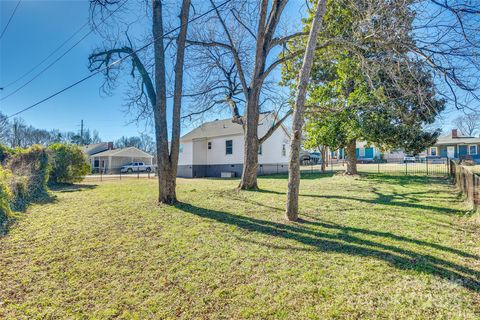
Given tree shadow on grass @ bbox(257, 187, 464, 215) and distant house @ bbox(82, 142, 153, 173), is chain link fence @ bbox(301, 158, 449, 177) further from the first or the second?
distant house @ bbox(82, 142, 153, 173)

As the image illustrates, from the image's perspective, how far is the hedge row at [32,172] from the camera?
7.17 metres

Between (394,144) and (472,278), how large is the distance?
13.0m

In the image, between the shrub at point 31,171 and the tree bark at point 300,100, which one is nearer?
the tree bark at point 300,100

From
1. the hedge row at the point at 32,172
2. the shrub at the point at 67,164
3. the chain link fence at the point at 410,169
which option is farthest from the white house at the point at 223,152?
the shrub at the point at 67,164

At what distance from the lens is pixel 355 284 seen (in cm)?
315

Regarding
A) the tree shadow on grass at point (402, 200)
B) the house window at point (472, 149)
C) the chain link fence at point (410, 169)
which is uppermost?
the house window at point (472, 149)

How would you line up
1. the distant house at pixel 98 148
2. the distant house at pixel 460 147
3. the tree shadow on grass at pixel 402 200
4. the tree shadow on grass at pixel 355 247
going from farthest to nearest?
the distant house at pixel 98 148
the distant house at pixel 460 147
the tree shadow on grass at pixel 402 200
the tree shadow on grass at pixel 355 247

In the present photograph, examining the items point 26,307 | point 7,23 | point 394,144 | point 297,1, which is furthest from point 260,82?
point 7,23

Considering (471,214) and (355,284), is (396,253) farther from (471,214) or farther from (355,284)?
(471,214)

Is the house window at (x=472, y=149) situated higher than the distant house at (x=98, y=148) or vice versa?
the distant house at (x=98, y=148)

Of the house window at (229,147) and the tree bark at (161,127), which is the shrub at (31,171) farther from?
the house window at (229,147)

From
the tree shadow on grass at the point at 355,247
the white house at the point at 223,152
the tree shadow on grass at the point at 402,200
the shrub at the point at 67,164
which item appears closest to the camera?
the tree shadow on grass at the point at 355,247

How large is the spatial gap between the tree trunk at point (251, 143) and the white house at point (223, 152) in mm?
10528

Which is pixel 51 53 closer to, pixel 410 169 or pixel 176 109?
pixel 176 109
